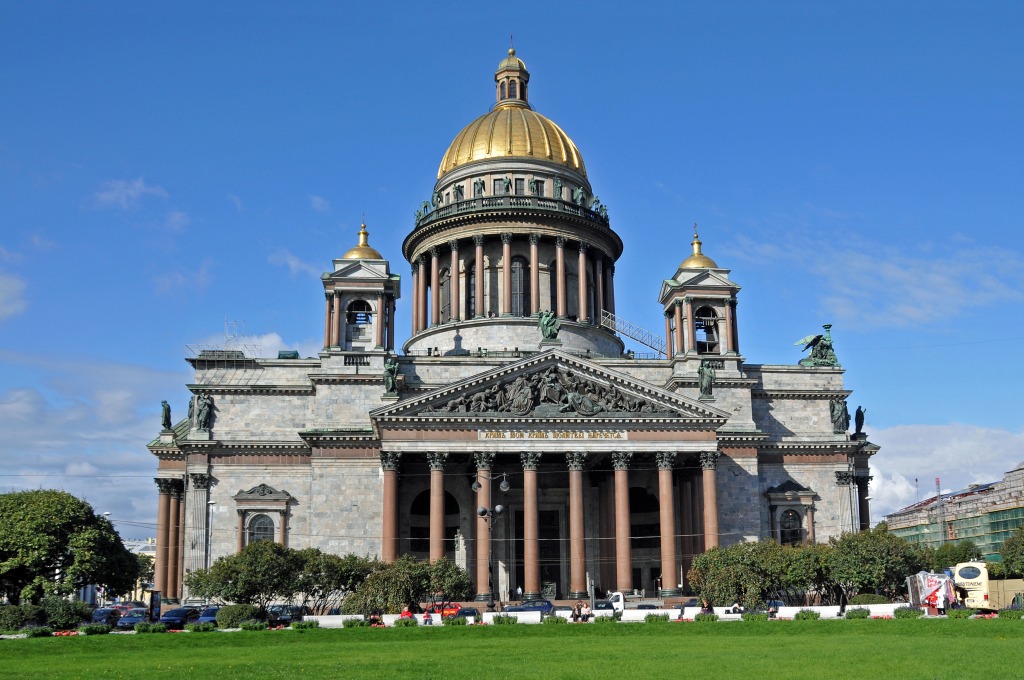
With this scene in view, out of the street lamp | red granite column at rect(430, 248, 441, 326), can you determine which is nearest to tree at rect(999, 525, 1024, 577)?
the street lamp

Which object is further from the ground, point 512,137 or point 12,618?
point 512,137

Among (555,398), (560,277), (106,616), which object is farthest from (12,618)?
(560,277)

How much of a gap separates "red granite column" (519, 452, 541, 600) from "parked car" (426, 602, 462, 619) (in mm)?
4461

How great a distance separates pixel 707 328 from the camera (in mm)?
72312

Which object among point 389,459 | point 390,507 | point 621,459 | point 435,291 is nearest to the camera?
point 390,507

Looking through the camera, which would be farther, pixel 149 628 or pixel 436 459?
pixel 436 459

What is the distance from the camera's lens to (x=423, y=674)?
25.8m

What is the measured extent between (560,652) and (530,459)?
1119 inches

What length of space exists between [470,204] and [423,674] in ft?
185

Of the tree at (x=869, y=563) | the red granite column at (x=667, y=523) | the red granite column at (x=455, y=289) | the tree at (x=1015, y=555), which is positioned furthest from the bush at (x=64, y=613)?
the tree at (x=1015, y=555)

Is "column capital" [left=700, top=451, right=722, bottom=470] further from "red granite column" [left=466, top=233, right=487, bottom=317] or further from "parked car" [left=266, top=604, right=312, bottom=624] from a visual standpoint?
"parked car" [left=266, top=604, right=312, bottom=624]

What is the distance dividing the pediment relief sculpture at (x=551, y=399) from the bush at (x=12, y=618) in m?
23.0

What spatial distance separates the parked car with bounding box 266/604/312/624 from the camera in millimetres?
49438

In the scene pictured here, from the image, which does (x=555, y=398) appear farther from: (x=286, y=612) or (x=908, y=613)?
(x=908, y=613)
